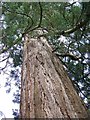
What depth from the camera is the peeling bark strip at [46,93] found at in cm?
190

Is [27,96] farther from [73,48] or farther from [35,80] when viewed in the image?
[73,48]

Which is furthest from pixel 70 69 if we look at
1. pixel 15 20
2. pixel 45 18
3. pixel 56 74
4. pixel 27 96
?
pixel 27 96

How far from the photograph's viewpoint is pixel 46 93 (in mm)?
2160

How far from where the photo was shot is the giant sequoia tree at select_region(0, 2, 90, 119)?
201 centimetres

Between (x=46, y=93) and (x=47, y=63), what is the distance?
75 cm

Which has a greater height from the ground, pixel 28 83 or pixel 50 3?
pixel 50 3

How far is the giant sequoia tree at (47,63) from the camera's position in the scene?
201cm

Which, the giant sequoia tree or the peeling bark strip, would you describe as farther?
the giant sequoia tree

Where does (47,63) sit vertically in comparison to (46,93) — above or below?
above

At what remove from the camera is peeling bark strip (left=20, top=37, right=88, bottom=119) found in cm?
190

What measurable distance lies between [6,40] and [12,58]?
628 millimetres

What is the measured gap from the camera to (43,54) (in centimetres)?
319

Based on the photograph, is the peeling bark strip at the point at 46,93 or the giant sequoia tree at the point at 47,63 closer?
the peeling bark strip at the point at 46,93

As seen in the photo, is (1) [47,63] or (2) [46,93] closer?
(2) [46,93]
